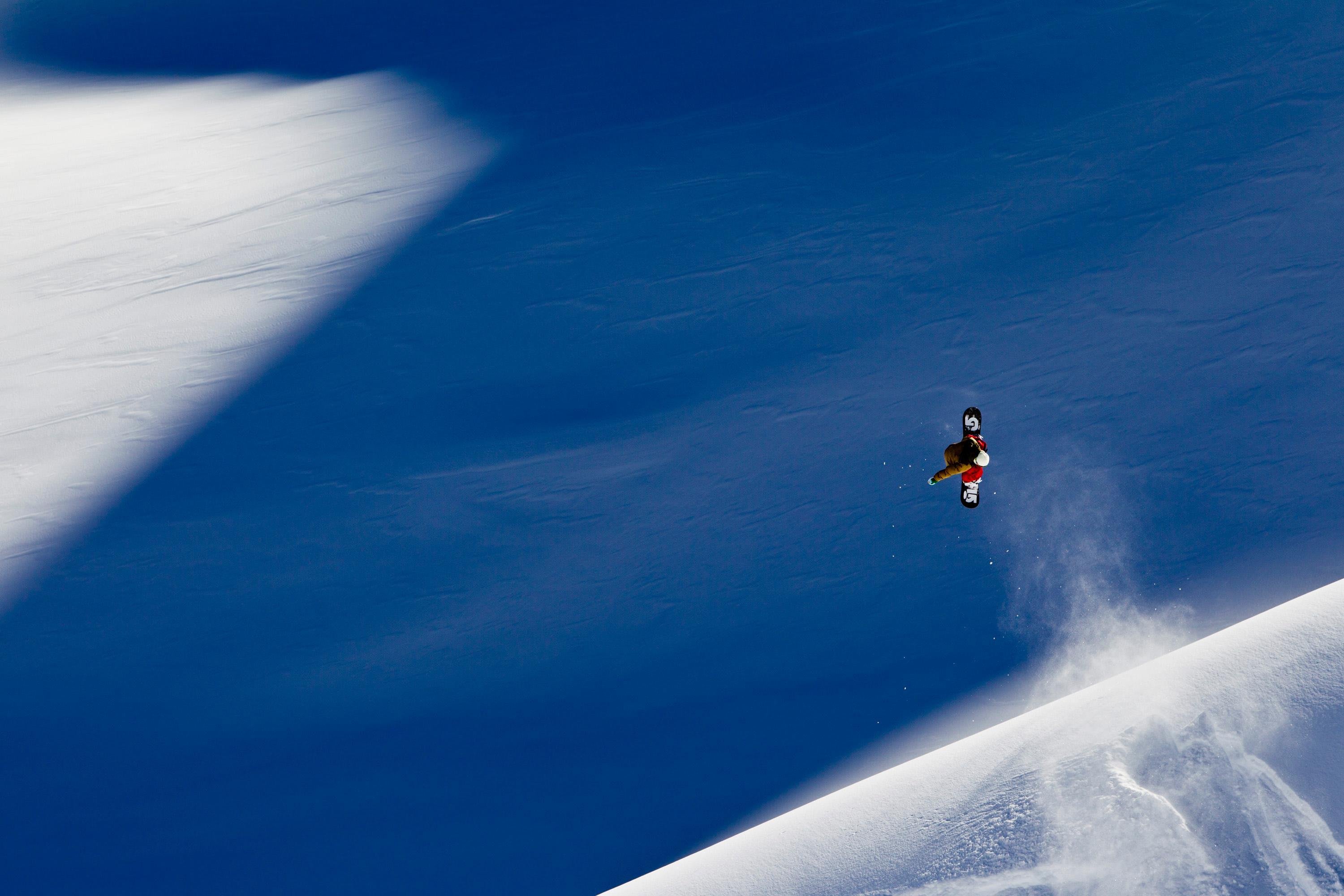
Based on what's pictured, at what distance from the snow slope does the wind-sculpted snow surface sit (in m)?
4.20

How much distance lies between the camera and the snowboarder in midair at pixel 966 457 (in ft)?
9.50

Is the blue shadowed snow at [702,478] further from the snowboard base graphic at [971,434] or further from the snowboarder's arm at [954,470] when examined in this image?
the snowboarder's arm at [954,470]

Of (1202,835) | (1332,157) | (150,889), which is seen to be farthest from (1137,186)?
(150,889)

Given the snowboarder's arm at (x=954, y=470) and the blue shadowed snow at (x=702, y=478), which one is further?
the blue shadowed snow at (x=702, y=478)

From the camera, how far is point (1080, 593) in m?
4.82

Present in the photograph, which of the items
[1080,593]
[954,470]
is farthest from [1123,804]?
[1080,593]

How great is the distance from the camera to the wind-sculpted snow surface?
300cm

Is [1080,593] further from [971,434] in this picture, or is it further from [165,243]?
[165,243]

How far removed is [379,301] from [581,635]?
Answer: 2938mm

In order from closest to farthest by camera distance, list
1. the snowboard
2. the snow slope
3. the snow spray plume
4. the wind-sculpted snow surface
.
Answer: the snowboard, the wind-sculpted snow surface, the snow spray plume, the snow slope

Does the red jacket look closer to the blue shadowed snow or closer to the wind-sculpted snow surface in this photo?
the wind-sculpted snow surface

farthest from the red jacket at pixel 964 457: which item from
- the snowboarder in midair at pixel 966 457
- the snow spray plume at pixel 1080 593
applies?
the snow spray plume at pixel 1080 593

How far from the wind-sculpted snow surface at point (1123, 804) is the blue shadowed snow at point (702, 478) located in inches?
37.1

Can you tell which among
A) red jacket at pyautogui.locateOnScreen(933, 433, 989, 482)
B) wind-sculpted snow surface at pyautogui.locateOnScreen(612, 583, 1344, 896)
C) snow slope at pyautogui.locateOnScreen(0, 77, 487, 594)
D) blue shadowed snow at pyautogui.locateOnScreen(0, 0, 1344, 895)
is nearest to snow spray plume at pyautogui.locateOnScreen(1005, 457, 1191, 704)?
blue shadowed snow at pyautogui.locateOnScreen(0, 0, 1344, 895)
